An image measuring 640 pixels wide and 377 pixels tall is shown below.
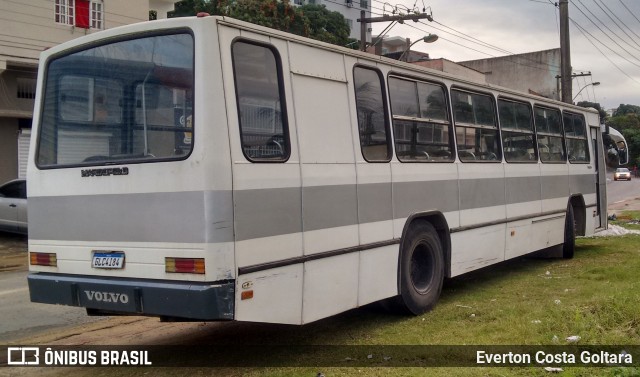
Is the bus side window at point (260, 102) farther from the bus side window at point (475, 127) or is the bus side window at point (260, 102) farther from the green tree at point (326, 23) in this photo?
the green tree at point (326, 23)

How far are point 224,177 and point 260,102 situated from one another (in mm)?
848

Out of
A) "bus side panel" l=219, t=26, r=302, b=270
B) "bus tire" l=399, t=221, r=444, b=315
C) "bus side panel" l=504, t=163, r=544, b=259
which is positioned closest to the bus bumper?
"bus side panel" l=219, t=26, r=302, b=270

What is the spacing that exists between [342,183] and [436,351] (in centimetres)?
179

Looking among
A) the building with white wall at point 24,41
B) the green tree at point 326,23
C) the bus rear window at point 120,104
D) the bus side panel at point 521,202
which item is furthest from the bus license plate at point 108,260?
the green tree at point 326,23

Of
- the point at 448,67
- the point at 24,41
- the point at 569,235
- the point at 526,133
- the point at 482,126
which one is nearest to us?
the point at 482,126

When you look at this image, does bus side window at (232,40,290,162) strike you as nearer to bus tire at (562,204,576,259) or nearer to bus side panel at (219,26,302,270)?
bus side panel at (219,26,302,270)

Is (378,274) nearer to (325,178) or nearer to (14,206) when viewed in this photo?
(325,178)

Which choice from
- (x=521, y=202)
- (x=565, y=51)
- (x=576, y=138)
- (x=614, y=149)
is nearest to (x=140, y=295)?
(x=521, y=202)

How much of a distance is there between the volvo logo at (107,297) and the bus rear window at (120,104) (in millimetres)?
1120

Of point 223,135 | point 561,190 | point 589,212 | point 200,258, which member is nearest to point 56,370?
point 200,258

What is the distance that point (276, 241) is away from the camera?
18.2ft

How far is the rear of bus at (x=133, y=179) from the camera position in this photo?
5.12 meters

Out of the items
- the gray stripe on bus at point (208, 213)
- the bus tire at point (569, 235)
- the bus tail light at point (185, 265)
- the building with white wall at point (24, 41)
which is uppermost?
the building with white wall at point (24, 41)

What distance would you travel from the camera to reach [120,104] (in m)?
5.86
